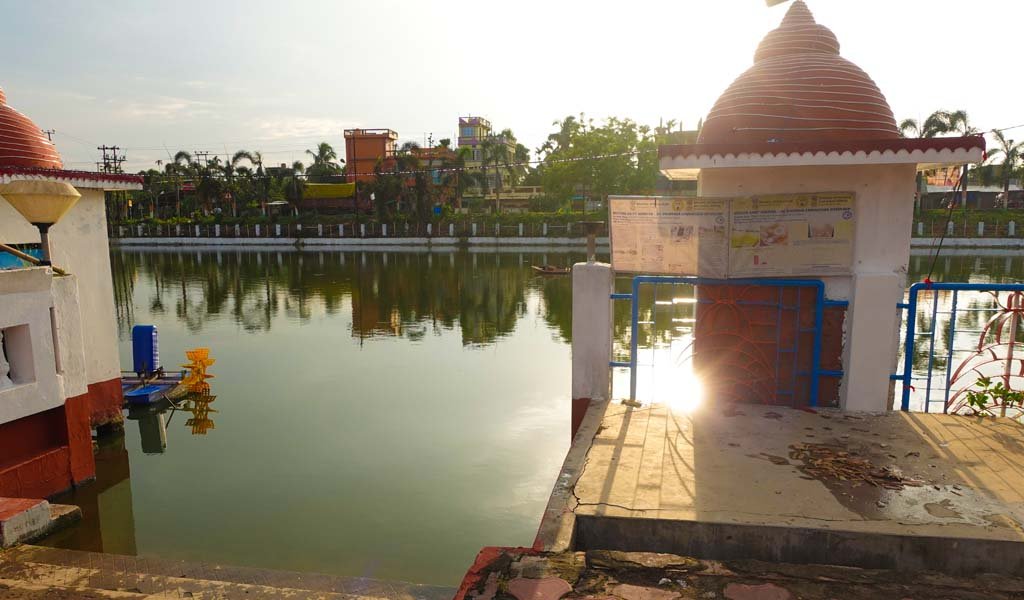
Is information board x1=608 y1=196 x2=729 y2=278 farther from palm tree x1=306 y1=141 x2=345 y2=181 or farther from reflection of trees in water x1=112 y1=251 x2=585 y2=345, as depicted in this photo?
palm tree x1=306 y1=141 x2=345 y2=181

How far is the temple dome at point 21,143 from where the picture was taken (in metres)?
8.73

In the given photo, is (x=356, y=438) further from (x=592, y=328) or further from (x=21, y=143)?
(x=21, y=143)

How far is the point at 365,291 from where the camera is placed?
27266 millimetres

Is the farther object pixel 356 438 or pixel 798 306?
pixel 356 438

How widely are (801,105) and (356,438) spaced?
7588 mm

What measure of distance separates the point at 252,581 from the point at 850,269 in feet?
18.7

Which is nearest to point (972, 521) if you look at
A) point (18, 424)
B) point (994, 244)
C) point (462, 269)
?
point (18, 424)

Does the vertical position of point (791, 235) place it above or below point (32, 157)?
below

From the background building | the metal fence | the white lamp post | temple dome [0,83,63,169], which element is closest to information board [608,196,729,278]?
the white lamp post

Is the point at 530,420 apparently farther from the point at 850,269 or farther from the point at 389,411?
the point at 850,269

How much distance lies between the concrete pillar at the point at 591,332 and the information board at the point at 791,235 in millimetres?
1286

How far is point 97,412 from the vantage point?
9609 mm

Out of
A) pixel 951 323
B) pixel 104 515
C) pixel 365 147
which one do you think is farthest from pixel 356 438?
pixel 365 147

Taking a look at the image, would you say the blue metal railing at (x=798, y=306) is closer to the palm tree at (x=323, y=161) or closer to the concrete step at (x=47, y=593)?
the concrete step at (x=47, y=593)
